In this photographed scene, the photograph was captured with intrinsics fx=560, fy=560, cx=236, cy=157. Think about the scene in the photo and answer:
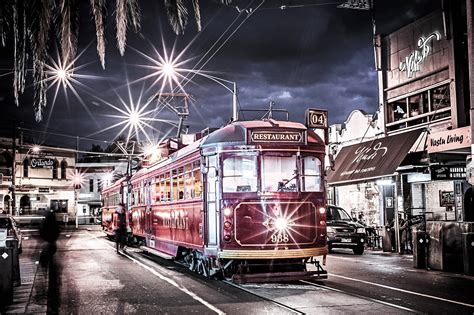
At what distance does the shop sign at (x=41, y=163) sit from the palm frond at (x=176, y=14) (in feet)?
192

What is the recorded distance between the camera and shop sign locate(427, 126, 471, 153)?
17206 mm

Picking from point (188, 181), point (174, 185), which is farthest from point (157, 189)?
point (188, 181)

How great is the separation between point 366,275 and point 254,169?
4046 mm

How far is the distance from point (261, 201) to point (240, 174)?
773 millimetres

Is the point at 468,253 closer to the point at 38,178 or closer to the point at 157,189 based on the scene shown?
the point at 157,189

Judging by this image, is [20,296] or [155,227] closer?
[20,296]

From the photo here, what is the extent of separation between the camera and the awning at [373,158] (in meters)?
20.4

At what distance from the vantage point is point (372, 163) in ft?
71.6

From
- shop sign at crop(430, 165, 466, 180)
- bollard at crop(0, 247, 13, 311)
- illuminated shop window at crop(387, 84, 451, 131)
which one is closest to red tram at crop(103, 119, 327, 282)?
bollard at crop(0, 247, 13, 311)

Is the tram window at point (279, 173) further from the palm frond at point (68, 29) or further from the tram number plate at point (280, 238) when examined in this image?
the palm frond at point (68, 29)

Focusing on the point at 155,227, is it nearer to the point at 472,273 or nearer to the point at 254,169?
the point at 254,169

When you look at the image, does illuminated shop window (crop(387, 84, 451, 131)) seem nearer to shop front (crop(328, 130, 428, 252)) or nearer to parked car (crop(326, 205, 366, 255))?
shop front (crop(328, 130, 428, 252))

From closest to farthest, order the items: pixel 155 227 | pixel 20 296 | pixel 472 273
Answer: pixel 20 296
pixel 472 273
pixel 155 227

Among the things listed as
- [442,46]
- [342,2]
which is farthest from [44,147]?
[442,46]
